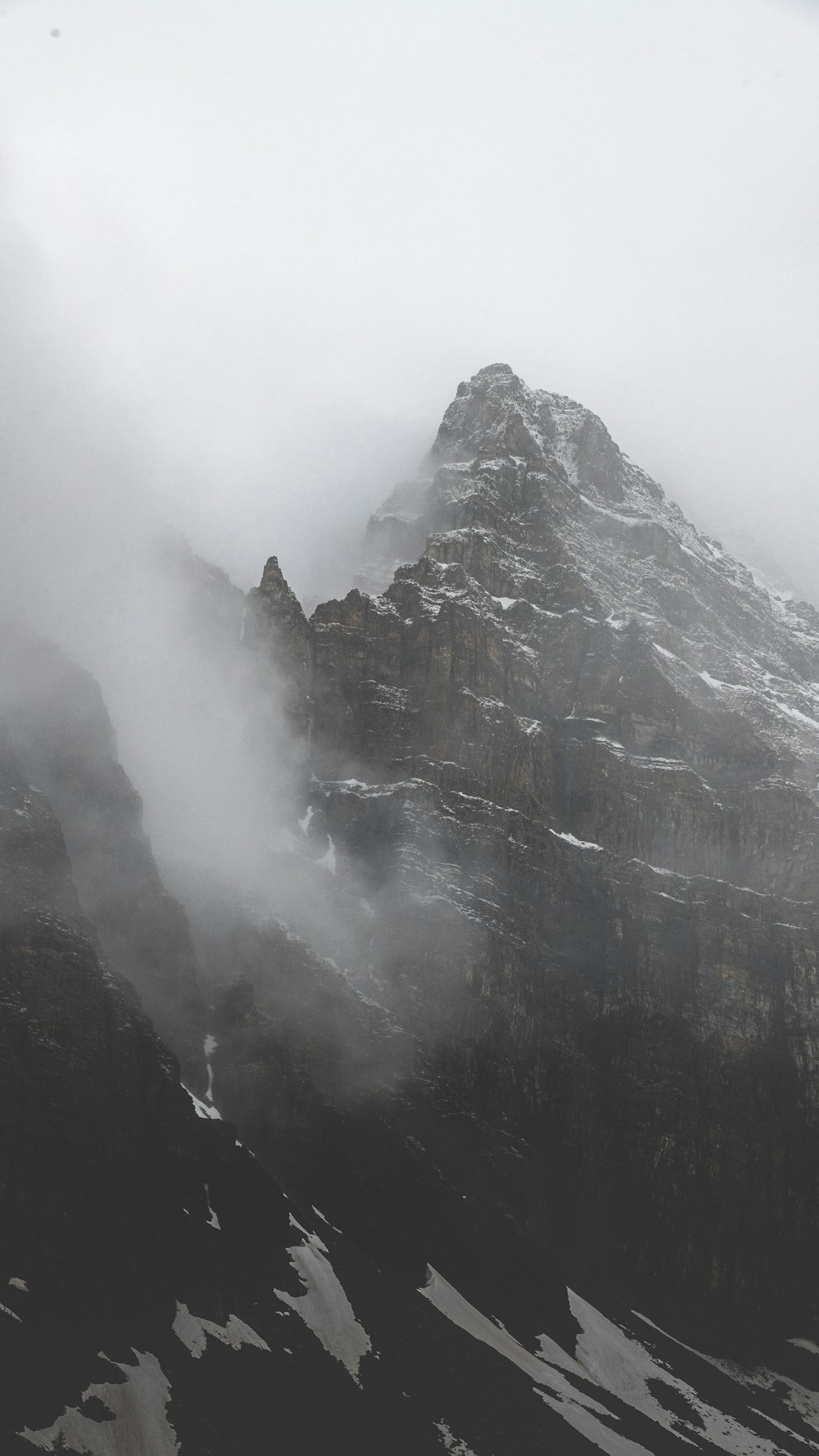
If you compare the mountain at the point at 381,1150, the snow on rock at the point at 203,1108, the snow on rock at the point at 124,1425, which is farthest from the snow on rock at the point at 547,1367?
the snow on rock at the point at 124,1425

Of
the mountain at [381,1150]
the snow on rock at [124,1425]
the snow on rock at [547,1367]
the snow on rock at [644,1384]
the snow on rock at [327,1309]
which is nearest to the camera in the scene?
the snow on rock at [124,1425]

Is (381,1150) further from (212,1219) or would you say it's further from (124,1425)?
(124,1425)

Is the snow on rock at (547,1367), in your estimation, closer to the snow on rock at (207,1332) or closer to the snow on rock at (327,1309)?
the snow on rock at (327,1309)

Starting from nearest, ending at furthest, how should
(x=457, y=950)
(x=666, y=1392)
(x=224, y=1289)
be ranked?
(x=224, y=1289), (x=666, y=1392), (x=457, y=950)

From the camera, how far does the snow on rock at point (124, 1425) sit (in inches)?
3903

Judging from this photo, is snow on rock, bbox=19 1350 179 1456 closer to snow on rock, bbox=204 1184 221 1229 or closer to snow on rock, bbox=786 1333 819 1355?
snow on rock, bbox=204 1184 221 1229

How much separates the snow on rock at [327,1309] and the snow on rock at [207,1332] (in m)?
7.27

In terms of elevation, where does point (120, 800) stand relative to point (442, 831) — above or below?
below

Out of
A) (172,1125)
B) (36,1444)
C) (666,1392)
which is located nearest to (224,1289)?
(172,1125)

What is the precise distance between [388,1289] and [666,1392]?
1390 inches

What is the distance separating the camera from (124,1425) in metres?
102

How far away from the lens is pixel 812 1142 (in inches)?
7357

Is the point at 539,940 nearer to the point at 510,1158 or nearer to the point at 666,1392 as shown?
the point at 510,1158

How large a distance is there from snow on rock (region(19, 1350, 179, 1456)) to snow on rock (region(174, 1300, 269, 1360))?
5.48 m
